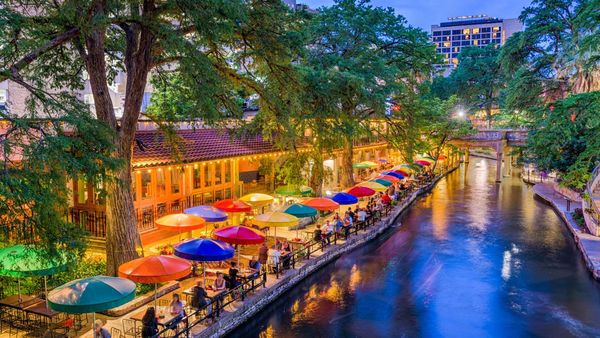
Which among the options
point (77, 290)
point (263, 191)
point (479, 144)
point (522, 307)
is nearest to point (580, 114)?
point (522, 307)

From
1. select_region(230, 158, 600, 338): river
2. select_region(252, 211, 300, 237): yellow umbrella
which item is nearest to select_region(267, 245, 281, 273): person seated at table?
select_region(230, 158, 600, 338): river

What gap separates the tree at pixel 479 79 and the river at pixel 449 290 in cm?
4742

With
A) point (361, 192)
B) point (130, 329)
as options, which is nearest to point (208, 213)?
point (130, 329)

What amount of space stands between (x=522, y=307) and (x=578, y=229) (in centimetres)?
1330

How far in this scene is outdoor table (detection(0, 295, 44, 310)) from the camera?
12.4 m

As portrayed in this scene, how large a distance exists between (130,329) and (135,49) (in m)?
8.64

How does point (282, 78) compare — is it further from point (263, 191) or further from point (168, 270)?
point (263, 191)

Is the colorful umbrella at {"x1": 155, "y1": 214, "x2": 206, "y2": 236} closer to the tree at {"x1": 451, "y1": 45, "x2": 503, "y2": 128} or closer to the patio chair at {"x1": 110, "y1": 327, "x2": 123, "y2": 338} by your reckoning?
the patio chair at {"x1": 110, "y1": 327, "x2": 123, "y2": 338}

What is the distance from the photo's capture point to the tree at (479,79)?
7162 centimetres

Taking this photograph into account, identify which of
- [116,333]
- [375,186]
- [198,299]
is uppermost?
[375,186]

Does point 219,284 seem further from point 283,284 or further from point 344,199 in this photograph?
point 344,199

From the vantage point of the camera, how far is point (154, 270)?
39.4 ft

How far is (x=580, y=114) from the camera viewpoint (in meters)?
19.4

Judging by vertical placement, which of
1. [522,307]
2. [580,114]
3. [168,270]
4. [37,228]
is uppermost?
[580,114]
